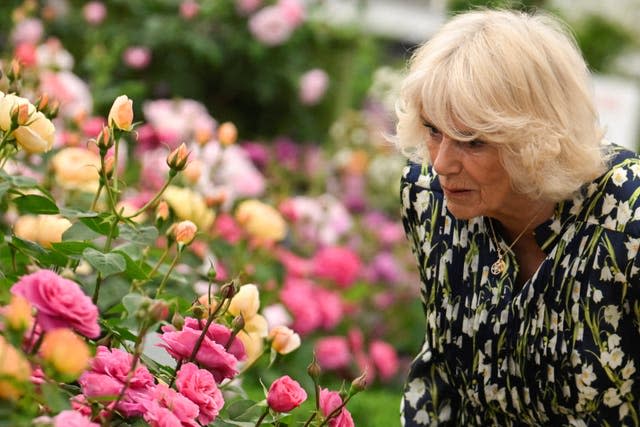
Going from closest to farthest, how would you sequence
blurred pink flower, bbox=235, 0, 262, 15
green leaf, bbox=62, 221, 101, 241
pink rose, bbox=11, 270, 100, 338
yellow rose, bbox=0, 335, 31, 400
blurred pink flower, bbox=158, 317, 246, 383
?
yellow rose, bbox=0, 335, 31, 400 < pink rose, bbox=11, 270, 100, 338 < blurred pink flower, bbox=158, 317, 246, 383 < green leaf, bbox=62, 221, 101, 241 < blurred pink flower, bbox=235, 0, 262, 15

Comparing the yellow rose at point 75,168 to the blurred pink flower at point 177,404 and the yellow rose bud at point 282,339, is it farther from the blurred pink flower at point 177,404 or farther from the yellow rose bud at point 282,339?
the blurred pink flower at point 177,404

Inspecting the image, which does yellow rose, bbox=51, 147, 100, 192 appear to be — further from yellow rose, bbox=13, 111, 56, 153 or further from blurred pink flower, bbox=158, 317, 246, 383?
blurred pink flower, bbox=158, 317, 246, 383

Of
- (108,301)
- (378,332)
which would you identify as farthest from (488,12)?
(378,332)

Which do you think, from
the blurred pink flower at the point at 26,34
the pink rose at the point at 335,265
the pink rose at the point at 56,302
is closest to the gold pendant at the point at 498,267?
the pink rose at the point at 56,302

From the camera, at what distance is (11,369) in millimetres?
929

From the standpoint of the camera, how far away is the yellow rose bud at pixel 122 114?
58.1 inches

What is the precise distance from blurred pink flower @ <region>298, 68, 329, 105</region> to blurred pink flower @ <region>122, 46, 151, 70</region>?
80 cm

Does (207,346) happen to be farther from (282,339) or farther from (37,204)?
(37,204)

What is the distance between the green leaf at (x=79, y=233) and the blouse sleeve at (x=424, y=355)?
758 millimetres

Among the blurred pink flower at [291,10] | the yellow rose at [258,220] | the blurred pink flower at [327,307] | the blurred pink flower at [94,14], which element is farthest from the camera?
the blurred pink flower at [291,10]

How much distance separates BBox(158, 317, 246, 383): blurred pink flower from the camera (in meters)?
1.29

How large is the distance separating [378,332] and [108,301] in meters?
2.82

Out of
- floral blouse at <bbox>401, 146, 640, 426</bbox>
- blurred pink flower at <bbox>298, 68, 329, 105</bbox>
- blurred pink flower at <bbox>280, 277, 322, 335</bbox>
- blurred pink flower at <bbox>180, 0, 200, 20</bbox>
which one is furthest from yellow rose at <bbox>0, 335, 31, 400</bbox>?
blurred pink flower at <bbox>298, 68, 329, 105</bbox>

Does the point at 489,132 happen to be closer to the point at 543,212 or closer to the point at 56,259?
the point at 543,212
